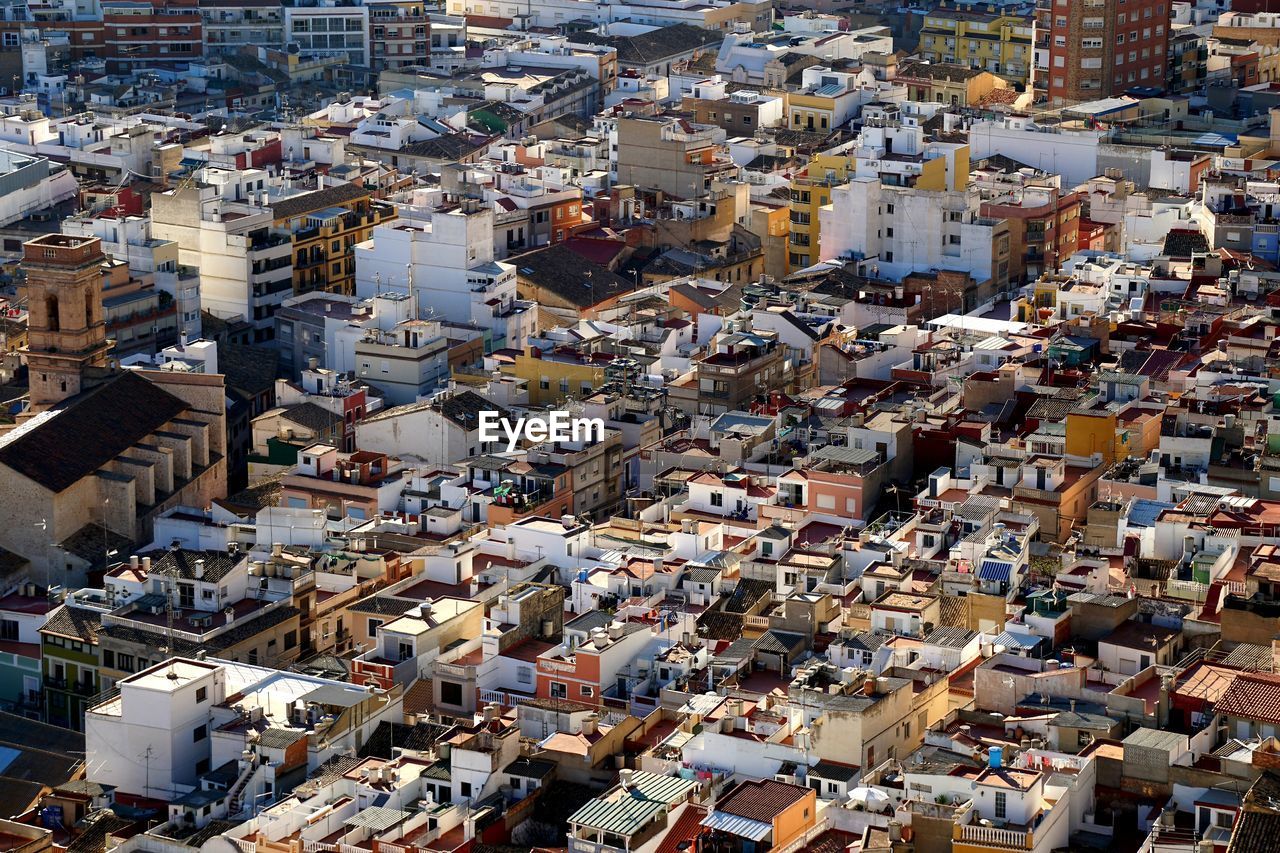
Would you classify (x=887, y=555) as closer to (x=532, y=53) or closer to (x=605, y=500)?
(x=605, y=500)

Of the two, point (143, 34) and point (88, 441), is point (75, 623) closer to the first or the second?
point (88, 441)

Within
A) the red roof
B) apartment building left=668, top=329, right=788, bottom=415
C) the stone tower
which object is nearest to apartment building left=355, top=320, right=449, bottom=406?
apartment building left=668, top=329, right=788, bottom=415

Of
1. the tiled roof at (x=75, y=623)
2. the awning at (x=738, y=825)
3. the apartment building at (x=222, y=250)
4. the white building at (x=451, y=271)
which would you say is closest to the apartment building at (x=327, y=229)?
the apartment building at (x=222, y=250)

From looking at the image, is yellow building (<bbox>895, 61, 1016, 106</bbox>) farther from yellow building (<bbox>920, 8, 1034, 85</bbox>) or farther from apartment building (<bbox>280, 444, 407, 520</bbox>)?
apartment building (<bbox>280, 444, 407, 520</bbox>)

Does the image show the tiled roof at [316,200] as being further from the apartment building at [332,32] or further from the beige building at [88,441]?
the apartment building at [332,32]

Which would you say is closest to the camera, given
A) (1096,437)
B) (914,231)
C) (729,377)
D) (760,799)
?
(760,799)

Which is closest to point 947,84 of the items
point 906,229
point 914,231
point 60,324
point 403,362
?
point 906,229

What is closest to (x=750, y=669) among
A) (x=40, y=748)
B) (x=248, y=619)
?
(x=248, y=619)
